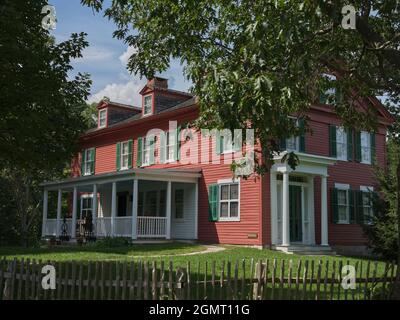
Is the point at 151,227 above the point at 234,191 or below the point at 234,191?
below

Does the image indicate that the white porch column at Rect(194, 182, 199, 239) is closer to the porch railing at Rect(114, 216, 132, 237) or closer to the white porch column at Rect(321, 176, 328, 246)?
the porch railing at Rect(114, 216, 132, 237)

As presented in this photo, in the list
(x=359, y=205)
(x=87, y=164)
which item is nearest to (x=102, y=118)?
(x=87, y=164)

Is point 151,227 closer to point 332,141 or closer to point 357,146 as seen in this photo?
point 332,141

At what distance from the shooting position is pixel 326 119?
2434cm

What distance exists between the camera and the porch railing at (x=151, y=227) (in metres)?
23.2

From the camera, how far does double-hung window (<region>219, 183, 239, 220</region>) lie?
2220 centimetres

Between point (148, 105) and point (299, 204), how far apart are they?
9832mm

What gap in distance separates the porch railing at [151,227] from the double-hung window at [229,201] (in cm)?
280

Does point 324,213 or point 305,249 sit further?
point 324,213

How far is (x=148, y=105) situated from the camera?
91.5 feet

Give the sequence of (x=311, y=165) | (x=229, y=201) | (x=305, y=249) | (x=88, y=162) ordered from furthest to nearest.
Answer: (x=88, y=162), (x=229, y=201), (x=311, y=165), (x=305, y=249)

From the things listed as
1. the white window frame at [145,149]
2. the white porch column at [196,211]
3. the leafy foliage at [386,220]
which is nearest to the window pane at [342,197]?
the leafy foliage at [386,220]

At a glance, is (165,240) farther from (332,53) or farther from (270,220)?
(332,53)
